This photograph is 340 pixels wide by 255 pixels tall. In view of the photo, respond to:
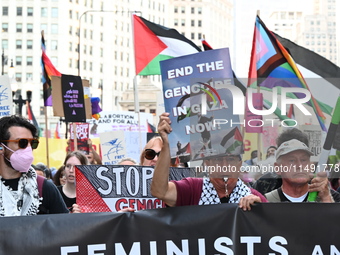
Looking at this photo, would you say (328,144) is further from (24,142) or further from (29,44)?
(29,44)

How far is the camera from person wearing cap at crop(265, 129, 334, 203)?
16.9 feet

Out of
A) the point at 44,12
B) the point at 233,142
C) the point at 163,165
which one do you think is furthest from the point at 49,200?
the point at 44,12

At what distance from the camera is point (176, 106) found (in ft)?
19.4

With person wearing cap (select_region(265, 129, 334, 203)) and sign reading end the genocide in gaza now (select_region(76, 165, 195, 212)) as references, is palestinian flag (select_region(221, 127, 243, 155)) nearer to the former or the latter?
person wearing cap (select_region(265, 129, 334, 203))

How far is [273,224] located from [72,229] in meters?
1.22

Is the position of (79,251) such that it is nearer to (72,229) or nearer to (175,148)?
(72,229)

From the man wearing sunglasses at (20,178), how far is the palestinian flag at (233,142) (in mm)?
1108

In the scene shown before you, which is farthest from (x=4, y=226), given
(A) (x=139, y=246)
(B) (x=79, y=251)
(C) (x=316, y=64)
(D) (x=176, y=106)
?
(C) (x=316, y=64)

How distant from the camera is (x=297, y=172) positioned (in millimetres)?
5344

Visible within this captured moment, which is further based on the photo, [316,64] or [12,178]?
[316,64]

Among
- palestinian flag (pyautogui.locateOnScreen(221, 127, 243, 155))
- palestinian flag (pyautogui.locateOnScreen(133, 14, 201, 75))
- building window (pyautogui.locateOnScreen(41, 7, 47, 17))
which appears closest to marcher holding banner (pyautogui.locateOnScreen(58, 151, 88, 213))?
palestinian flag (pyautogui.locateOnScreen(221, 127, 243, 155))

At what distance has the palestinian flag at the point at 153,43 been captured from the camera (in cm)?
Answer: 1188

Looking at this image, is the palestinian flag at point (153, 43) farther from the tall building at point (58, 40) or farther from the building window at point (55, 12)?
the building window at point (55, 12)

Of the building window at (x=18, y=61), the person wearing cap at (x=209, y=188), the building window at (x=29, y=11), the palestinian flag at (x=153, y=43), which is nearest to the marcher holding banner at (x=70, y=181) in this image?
the person wearing cap at (x=209, y=188)
